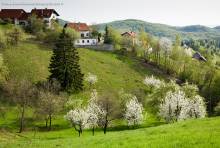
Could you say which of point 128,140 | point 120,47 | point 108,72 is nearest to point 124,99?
point 108,72

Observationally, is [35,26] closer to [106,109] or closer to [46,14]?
[46,14]

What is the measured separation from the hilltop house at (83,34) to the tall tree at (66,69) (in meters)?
45.0

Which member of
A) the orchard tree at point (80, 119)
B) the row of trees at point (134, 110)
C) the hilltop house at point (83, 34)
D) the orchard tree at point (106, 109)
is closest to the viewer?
the orchard tree at point (80, 119)

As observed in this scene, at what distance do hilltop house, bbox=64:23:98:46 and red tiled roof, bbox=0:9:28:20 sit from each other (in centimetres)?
2213

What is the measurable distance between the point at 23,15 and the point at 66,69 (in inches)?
2740

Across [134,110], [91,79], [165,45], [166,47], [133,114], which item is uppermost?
[165,45]

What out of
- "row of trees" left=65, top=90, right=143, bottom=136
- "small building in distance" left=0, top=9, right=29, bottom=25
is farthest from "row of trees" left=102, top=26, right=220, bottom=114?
"row of trees" left=65, top=90, right=143, bottom=136

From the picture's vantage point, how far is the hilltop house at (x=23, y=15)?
170 meters

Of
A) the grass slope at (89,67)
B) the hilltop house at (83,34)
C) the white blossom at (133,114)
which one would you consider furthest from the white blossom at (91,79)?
the hilltop house at (83,34)

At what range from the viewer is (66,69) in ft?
370

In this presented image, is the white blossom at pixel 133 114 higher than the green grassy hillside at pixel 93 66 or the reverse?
the reverse

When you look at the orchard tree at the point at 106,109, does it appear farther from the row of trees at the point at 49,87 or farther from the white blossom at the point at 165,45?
the white blossom at the point at 165,45

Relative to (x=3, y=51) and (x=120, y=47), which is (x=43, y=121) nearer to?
(x=3, y=51)

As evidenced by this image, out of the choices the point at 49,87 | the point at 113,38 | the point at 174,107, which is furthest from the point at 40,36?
the point at 174,107
